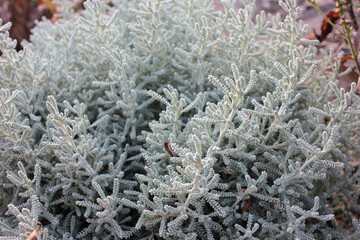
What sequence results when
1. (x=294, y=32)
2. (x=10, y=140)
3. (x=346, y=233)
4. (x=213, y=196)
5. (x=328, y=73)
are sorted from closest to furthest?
(x=213, y=196)
(x=10, y=140)
(x=346, y=233)
(x=294, y=32)
(x=328, y=73)

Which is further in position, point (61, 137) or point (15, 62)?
point (15, 62)

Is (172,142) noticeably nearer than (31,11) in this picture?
Yes

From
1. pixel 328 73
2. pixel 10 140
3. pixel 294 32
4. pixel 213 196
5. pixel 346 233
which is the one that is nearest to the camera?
pixel 213 196

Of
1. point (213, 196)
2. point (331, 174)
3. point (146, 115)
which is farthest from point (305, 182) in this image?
point (146, 115)

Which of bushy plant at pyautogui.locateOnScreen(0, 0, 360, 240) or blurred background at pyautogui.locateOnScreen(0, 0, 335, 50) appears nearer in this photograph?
bushy plant at pyautogui.locateOnScreen(0, 0, 360, 240)

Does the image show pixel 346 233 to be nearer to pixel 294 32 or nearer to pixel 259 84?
pixel 259 84

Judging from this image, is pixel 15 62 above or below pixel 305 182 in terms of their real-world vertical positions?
above

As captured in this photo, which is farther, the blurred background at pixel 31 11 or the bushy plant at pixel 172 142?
the blurred background at pixel 31 11

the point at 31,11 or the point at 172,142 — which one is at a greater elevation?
the point at 31,11
